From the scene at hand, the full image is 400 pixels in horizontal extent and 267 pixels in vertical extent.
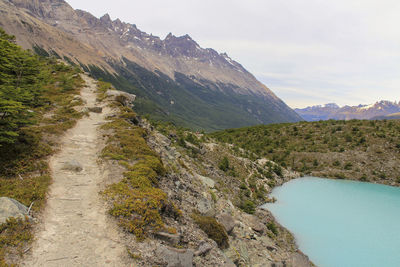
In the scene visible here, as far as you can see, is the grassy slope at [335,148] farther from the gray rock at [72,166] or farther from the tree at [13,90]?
the tree at [13,90]

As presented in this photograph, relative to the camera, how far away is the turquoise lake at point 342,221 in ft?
63.6

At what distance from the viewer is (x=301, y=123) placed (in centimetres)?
6512

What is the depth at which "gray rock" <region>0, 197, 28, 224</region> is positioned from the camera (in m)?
8.90

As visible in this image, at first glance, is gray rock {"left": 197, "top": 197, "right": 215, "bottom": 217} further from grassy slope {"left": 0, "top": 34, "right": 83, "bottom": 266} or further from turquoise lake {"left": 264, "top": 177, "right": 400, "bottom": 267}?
turquoise lake {"left": 264, "top": 177, "right": 400, "bottom": 267}

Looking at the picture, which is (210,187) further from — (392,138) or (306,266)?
(392,138)

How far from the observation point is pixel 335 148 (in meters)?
51.5

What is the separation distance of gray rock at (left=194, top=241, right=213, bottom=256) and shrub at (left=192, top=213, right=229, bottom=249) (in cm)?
150

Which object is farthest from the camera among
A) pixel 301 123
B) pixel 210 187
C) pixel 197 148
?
pixel 301 123

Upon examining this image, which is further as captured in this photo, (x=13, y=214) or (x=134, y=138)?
(x=134, y=138)

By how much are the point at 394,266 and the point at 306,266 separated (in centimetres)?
876

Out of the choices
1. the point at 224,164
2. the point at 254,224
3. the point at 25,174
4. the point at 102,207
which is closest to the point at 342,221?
the point at 254,224

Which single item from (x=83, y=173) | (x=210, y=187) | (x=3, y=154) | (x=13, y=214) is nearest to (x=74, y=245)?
(x=13, y=214)

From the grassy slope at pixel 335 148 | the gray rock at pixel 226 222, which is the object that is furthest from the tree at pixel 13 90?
the grassy slope at pixel 335 148

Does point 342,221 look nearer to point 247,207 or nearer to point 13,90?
point 247,207
